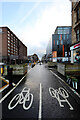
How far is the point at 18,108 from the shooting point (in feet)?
10.2

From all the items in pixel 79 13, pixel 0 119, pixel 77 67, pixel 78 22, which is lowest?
pixel 0 119

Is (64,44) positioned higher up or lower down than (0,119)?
higher up

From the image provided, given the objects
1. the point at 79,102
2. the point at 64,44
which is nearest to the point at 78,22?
the point at 79,102

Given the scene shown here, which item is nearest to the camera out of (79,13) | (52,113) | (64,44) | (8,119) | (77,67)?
(8,119)

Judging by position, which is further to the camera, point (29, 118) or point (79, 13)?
point (79, 13)

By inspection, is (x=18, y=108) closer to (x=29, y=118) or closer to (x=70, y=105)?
(x=29, y=118)

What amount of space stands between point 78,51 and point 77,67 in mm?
7470

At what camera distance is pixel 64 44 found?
50.1 m

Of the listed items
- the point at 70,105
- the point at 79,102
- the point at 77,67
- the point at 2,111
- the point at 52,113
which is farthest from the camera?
the point at 77,67

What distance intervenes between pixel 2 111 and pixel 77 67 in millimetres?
9304

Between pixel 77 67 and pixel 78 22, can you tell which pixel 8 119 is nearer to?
pixel 77 67

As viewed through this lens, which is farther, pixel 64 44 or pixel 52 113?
pixel 64 44

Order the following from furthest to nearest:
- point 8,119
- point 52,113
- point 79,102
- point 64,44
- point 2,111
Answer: point 64,44 → point 79,102 → point 2,111 → point 52,113 → point 8,119

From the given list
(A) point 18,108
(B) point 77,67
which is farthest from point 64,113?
(B) point 77,67
